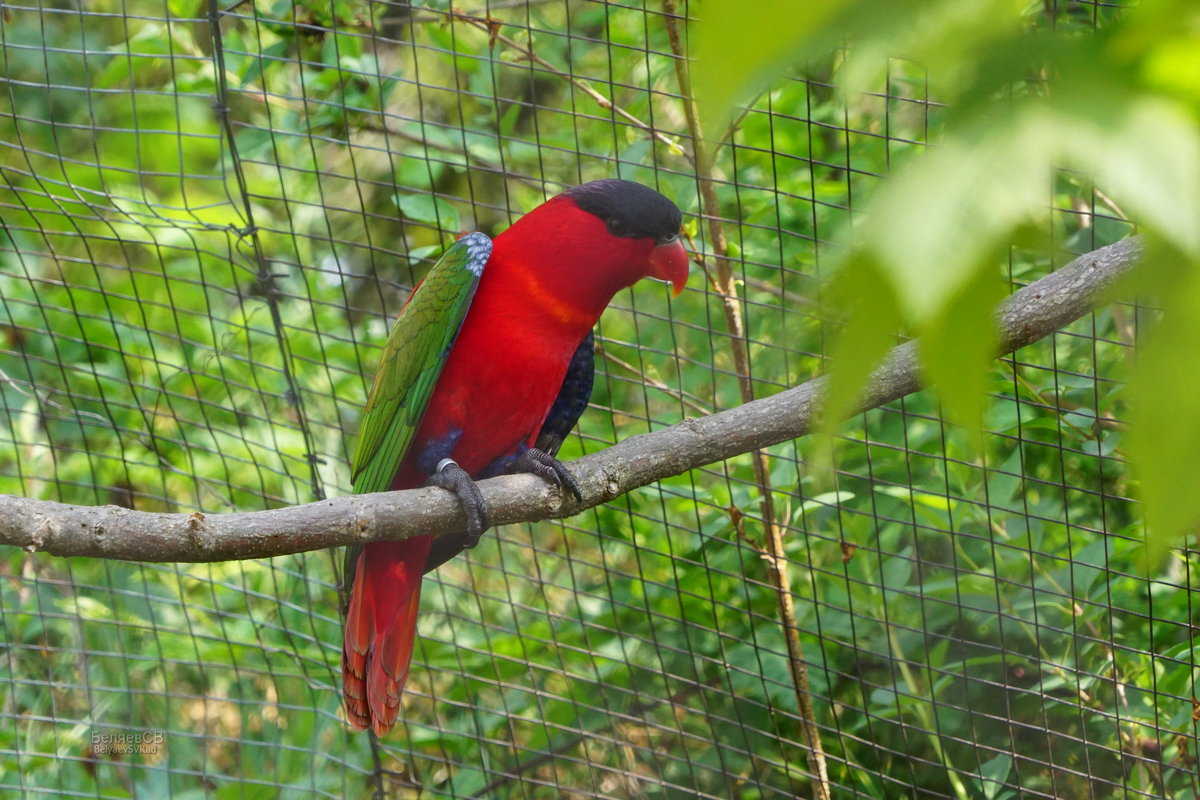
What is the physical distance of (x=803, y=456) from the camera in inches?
78.6

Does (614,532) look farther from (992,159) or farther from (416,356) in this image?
(992,159)

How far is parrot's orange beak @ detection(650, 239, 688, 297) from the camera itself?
1.79 meters

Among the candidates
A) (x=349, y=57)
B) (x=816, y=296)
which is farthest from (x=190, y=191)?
(x=816, y=296)

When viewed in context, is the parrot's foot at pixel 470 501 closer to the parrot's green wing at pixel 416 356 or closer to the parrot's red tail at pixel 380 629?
the parrot's green wing at pixel 416 356

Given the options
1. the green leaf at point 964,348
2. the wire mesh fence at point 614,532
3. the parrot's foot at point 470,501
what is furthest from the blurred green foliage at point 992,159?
the wire mesh fence at point 614,532

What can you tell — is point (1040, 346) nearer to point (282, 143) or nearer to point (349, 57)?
point (349, 57)

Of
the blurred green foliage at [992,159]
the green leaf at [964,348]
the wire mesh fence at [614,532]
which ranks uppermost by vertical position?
the blurred green foliage at [992,159]

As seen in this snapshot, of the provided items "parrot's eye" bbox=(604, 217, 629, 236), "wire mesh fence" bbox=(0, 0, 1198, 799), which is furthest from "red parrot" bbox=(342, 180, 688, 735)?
"wire mesh fence" bbox=(0, 0, 1198, 799)

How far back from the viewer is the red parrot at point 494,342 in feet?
5.75

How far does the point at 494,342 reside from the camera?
5.77 feet

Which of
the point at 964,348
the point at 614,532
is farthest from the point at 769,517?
the point at 964,348

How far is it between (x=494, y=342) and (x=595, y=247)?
0.23 m

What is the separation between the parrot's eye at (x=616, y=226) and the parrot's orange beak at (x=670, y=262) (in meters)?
0.06

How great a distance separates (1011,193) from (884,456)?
190cm
